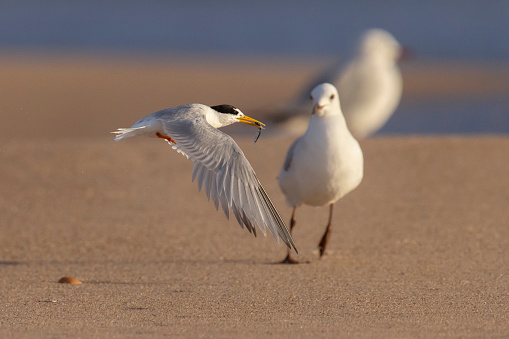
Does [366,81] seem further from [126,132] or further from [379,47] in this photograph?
[126,132]

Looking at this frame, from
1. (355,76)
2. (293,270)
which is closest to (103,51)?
(355,76)

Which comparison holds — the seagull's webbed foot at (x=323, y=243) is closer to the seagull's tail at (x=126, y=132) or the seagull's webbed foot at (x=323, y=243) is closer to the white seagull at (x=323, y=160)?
the white seagull at (x=323, y=160)

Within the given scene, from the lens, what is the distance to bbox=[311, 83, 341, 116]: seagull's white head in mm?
5320

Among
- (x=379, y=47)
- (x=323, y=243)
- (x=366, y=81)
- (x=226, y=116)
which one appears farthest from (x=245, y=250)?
(x=379, y=47)

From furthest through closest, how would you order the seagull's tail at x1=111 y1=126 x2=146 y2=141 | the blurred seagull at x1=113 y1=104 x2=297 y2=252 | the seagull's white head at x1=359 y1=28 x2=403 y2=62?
the seagull's white head at x1=359 y1=28 x2=403 y2=62, the seagull's tail at x1=111 y1=126 x2=146 y2=141, the blurred seagull at x1=113 y1=104 x2=297 y2=252

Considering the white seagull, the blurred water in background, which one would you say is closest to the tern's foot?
the white seagull

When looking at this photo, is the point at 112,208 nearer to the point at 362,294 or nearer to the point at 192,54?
the point at 362,294

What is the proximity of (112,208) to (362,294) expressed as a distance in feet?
8.99

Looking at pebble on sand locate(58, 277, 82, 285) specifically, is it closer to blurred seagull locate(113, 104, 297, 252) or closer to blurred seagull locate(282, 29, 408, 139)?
blurred seagull locate(113, 104, 297, 252)

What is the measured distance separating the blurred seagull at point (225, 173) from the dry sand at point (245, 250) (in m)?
0.41

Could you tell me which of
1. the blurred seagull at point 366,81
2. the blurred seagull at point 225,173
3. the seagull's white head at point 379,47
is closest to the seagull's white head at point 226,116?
the blurred seagull at point 225,173

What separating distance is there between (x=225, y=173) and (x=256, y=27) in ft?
96.5

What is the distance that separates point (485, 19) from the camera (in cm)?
3247

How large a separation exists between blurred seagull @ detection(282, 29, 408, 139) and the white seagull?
143 inches
